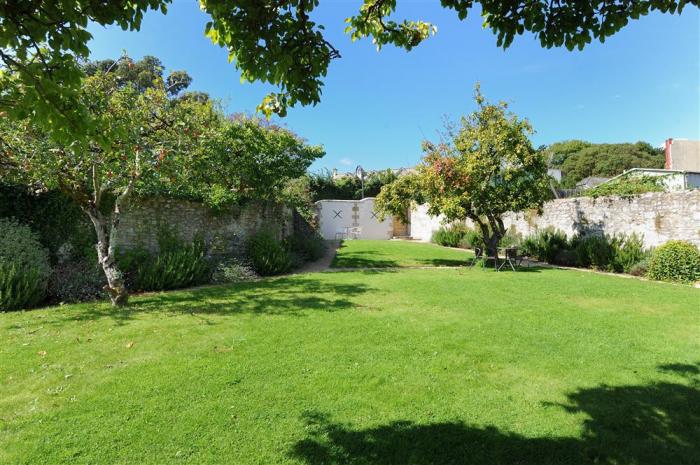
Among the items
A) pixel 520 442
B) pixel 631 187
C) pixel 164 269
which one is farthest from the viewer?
pixel 631 187

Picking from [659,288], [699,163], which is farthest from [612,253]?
[699,163]

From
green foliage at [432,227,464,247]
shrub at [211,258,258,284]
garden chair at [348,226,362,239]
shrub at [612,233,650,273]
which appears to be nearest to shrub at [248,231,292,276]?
shrub at [211,258,258,284]

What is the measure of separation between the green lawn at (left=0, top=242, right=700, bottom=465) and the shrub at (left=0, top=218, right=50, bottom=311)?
599 millimetres

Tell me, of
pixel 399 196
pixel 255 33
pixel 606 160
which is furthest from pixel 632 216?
pixel 606 160

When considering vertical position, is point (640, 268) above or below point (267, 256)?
below

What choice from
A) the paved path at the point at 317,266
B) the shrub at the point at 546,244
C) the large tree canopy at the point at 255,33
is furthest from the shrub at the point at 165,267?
the shrub at the point at 546,244

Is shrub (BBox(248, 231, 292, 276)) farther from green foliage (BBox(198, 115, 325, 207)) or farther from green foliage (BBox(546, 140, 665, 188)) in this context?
green foliage (BBox(546, 140, 665, 188))

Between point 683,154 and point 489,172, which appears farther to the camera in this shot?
point 683,154

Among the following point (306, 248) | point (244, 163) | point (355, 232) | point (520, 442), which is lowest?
point (520, 442)

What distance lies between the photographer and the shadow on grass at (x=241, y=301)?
677 cm

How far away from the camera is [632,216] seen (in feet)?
40.9

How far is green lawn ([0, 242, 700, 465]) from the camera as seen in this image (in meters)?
2.86

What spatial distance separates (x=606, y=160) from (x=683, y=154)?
74.6ft

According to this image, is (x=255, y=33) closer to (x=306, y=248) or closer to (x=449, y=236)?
(x=306, y=248)
